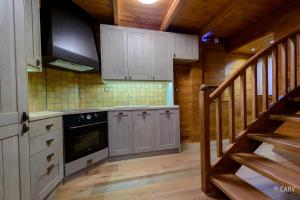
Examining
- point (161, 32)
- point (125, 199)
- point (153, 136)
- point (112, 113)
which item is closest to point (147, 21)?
point (161, 32)

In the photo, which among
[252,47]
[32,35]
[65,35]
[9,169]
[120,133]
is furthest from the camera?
[252,47]

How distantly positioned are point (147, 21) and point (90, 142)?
260 centimetres

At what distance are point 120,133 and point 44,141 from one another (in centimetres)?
135

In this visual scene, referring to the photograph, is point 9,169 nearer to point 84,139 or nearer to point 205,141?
point 84,139

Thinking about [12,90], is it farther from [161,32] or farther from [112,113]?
[161,32]

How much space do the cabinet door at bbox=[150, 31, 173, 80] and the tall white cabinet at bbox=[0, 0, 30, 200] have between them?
7.80ft

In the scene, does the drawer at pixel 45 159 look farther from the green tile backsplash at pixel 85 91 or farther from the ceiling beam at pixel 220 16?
the ceiling beam at pixel 220 16

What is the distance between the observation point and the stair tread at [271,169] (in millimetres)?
1216

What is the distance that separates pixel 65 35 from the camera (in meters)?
2.29

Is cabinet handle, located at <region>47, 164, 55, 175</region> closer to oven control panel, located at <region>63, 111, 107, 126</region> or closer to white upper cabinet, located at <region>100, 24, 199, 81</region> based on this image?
oven control panel, located at <region>63, 111, 107, 126</region>

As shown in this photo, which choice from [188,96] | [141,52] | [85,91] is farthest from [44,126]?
[188,96]

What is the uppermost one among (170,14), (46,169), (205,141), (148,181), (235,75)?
(170,14)

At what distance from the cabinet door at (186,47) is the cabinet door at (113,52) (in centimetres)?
113

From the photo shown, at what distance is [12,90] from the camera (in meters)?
1.12
